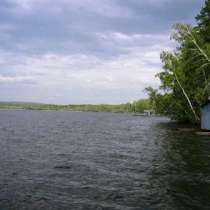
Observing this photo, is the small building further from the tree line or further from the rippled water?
the rippled water

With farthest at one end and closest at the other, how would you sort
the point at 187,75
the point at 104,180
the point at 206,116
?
the point at 187,75, the point at 206,116, the point at 104,180

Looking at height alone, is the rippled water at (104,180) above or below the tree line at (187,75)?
below

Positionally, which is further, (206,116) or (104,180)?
(206,116)

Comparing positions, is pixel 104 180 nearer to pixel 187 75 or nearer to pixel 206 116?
pixel 206 116

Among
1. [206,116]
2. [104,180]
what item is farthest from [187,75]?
[104,180]

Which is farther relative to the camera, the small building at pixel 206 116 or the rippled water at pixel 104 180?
the small building at pixel 206 116

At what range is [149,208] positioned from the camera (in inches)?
548

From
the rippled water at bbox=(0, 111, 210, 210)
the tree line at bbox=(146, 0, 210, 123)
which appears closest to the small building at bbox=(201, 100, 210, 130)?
the tree line at bbox=(146, 0, 210, 123)

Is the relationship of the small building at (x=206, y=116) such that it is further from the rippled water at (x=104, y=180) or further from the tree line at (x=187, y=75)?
the rippled water at (x=104, y=180)

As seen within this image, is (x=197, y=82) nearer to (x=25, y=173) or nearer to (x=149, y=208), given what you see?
(x=25, y=173)

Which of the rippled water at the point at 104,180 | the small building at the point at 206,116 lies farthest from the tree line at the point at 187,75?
the rippled water at the point at 104,180

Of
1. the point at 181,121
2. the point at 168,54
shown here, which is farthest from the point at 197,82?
the point at 181,121

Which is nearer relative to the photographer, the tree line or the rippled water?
the rippled water

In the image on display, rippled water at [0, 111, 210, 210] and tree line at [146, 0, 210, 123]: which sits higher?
tree line at [146, 0, 210, 123]
